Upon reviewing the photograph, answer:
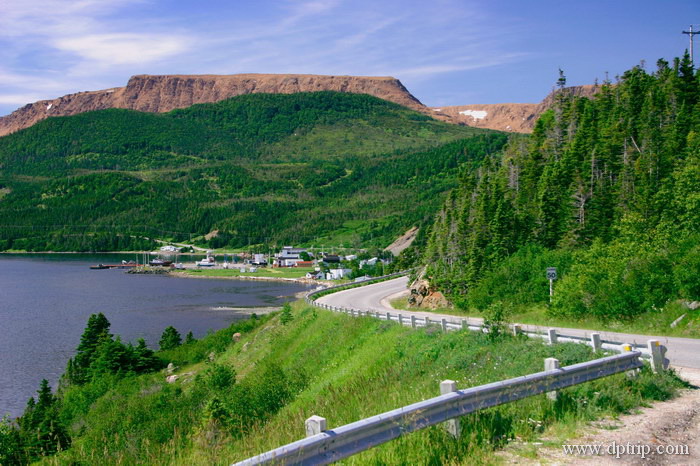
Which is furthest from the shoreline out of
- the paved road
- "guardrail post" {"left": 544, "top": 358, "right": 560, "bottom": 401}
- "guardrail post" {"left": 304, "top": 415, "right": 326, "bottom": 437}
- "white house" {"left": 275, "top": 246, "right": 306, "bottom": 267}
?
"guardrail post" {"left": 304, "top": 415, "right": 326, "bottom": 437}

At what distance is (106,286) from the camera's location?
Answer: 411 feet

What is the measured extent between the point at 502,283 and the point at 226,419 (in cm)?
2710

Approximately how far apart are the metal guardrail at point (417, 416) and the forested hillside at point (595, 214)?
55.4 ft

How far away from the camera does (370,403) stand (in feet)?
39.1

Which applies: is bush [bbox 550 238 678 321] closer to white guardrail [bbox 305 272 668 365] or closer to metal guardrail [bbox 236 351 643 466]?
white guardrail [bbox 305 272 668 365]

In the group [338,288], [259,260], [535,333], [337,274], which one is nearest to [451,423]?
[535,333]

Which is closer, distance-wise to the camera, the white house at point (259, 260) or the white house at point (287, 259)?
the white house at point (287, 259)

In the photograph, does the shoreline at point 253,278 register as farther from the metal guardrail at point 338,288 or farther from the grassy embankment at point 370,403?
the grassy embankment at point 370,403

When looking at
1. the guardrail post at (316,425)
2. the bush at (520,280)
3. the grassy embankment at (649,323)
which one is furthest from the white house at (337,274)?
the guardrail post at (316,425)

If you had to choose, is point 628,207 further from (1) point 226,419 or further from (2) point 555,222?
(1) point 226,419

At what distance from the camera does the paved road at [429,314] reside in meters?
16.2

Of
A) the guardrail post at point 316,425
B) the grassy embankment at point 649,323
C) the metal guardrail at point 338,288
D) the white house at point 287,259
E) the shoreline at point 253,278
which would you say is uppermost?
the guardrail post at point 316,425

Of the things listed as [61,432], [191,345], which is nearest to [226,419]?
[61,432]

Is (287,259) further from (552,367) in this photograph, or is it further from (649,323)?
(552,367)
